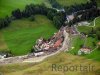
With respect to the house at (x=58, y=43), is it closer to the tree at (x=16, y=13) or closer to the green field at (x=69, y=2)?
the tree at (x=16, y=13)

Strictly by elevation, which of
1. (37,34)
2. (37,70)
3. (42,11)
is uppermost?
(42,11)

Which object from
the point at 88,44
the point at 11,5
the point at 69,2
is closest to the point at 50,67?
the point at 88,44

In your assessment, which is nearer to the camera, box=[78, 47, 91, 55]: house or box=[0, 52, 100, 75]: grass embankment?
box=[0, 52, 100, 75]: grass embankment

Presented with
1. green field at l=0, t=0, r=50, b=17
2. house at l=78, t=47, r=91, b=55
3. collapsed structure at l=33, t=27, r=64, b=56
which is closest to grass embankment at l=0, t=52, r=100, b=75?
house at l=78, t=47, r=91, b=55

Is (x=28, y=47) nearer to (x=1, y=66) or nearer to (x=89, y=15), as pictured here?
(x=1, y=66)

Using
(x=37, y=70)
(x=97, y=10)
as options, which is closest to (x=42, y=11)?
(x=97, y=10)

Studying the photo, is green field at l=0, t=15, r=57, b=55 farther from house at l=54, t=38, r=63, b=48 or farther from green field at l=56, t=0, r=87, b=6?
green field at l=56, t=0, r=87, b=6

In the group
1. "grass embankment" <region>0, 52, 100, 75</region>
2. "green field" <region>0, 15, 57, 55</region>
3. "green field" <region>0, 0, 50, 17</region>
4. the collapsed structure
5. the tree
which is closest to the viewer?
"grass embankment" <region>0, 52, 100, 75</region>
